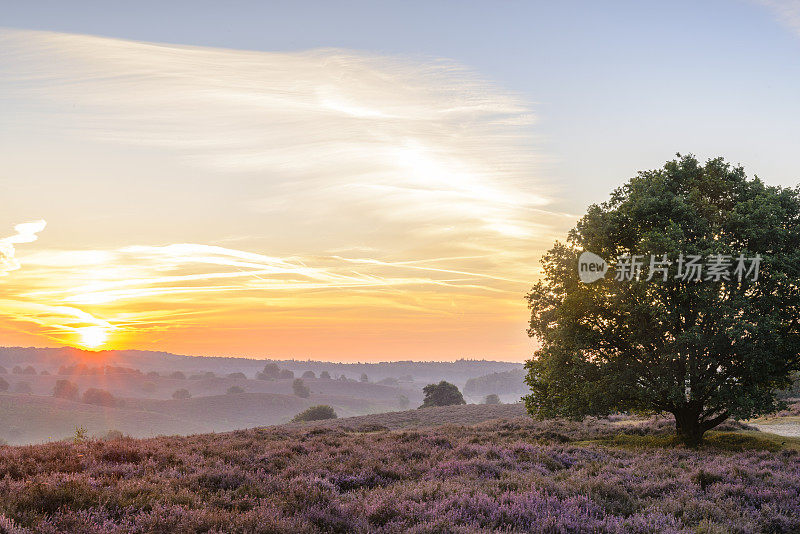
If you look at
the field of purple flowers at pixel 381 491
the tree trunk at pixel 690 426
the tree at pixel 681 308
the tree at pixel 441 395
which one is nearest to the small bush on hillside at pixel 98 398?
the tree at pixel 441 395

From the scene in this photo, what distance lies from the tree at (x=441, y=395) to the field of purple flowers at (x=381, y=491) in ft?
254

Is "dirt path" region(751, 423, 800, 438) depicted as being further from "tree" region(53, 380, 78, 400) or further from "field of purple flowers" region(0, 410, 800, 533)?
"tree" region(53, 380, 78, 400)

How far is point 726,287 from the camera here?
2069 cm

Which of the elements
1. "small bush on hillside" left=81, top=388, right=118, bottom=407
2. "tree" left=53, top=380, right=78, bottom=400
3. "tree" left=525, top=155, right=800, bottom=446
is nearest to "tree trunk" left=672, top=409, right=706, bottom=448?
"tree" left=525, top=155, right=800, bottom=446

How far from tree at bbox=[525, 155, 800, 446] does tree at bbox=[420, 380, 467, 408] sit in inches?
2790

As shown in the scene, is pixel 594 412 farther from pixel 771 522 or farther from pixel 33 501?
pixel 33 501

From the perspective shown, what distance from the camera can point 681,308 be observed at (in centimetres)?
2075

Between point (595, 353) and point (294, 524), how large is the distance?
1832 centimetres

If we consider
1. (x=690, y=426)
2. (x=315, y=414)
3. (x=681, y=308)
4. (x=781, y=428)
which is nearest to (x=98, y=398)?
(x=315, y=414)

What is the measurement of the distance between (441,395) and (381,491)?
8592 cm

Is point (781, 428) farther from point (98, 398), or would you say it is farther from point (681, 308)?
point (98, 398)

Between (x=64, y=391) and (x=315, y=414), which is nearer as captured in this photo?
(x=315, y=414)

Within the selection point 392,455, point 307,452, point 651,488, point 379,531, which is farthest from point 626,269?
point 379,531

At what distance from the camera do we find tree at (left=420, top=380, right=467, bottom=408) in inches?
3676
